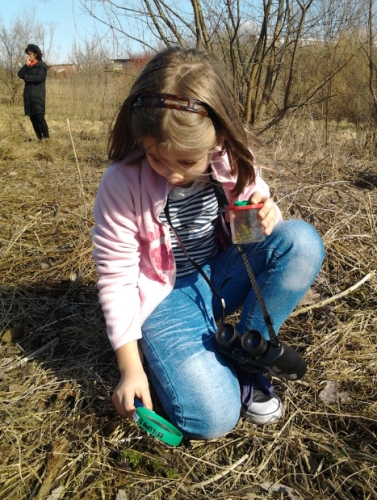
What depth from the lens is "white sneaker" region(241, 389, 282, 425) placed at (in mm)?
1334

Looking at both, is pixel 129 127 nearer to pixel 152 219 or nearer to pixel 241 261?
pixel 152 219

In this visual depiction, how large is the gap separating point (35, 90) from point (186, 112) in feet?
20.4

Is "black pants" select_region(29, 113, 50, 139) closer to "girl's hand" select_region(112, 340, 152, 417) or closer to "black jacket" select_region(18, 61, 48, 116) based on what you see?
"black jacket" select_region(18, 61, 48, 116)

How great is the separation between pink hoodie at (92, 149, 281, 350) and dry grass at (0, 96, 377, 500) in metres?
0.31

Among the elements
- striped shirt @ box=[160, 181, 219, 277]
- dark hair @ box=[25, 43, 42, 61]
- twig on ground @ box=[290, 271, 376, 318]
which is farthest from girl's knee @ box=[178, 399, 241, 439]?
dark hair @ box=[25, 43, 42, 61]

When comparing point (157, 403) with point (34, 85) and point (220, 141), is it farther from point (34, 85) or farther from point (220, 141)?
point (34, 85)

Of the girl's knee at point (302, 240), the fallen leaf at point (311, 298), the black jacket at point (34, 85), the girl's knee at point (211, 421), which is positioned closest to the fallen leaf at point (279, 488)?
the girl's knee at point (211, 421)

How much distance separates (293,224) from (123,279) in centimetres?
57

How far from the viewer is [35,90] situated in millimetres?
6539

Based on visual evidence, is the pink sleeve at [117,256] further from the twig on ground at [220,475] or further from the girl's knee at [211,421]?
the twig on ground at [220,475]

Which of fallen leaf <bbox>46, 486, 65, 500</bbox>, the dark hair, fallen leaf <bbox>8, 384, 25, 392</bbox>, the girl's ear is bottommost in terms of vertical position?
fallen leaf <bbox>46, 486, 65, 500</bbox>

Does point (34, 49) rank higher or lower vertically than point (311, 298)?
higher

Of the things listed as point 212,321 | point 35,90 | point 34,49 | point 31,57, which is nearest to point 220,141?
point 212,321

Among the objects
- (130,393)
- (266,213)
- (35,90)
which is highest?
(35,90)
